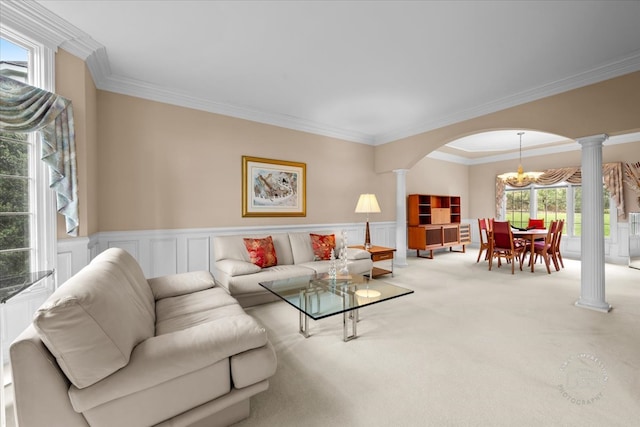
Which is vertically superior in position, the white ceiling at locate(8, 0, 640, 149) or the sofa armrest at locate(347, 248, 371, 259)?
the white ceiling at locate(8, 0, 640, 149)

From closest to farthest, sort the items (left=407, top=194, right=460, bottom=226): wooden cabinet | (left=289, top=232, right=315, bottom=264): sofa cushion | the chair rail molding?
the chair rail molding
(left=289, top=232, right=315, bottom=264): sofa cushion
(left=407, top=194, right=460, bottom=226): wooden cabinet

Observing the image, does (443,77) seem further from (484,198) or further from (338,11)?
(484,198)

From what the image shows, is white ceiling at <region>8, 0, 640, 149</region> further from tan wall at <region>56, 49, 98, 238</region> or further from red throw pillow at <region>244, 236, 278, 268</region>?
red throw pillow at <region>244, 236, 278, 268</region>

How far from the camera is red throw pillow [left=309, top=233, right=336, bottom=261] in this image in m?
4.26

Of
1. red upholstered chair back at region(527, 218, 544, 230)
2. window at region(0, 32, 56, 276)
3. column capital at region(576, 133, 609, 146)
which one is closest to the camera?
→ window at region(0, 32, 56, 276)

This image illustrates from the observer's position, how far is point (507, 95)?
12.4 ft

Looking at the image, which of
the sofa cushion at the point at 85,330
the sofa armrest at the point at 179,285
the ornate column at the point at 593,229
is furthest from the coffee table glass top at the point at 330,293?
the ornate column at the point at 593,229

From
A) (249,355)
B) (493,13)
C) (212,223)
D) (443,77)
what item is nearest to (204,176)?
(212,223)

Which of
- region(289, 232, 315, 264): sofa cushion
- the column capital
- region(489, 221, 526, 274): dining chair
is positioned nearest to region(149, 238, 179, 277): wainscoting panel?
region(289, 232, 315, 264): sofa cushion

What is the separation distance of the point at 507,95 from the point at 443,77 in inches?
46.7

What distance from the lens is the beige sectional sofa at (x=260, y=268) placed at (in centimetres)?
320

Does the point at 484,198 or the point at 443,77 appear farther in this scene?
the point at 484,198

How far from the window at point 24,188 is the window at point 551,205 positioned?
9.24 metres

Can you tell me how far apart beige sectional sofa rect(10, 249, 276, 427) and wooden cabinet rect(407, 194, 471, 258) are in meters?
5.77
